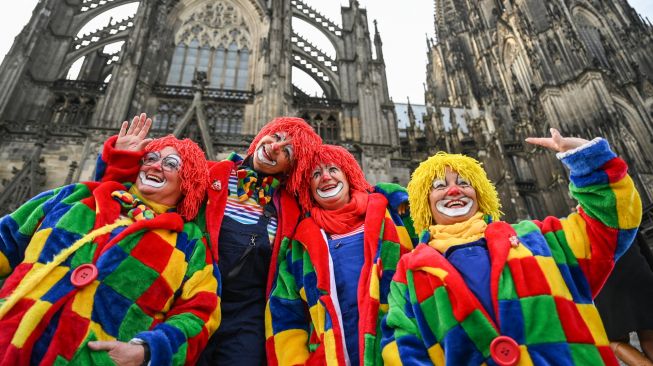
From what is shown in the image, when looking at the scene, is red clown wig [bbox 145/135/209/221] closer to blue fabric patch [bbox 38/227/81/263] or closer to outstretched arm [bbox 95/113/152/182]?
outstretched arm [bbox 95/113/152/182]

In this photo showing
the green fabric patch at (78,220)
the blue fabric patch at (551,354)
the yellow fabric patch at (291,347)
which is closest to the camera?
the blue fabric patch at (551,354)

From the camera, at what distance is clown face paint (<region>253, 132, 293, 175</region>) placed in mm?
2520

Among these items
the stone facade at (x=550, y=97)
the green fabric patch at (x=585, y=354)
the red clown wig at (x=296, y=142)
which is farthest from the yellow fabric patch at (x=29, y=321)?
the stone facade at (x=550, y=97)

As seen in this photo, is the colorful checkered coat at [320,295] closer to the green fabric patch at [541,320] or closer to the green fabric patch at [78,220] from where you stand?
the green fabric patch at [541,320]

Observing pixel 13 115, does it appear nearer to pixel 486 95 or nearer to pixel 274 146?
pixel 274 146

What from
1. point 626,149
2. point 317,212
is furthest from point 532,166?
point 317,212

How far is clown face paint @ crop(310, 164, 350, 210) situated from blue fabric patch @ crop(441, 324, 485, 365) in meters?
1.14

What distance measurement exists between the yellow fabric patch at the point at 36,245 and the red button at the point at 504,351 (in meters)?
2.10

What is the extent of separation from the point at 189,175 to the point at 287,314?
1103mm

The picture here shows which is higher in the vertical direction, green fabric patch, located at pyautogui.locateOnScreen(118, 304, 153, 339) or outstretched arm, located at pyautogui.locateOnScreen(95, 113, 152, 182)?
outstretched arm, located at pyautogui.locateOnScreen(95, 113, 152, 182)

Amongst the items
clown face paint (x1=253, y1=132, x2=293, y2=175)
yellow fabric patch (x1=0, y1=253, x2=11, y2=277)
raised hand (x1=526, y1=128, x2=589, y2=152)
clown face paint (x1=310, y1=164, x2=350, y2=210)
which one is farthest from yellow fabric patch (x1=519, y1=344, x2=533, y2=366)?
yellow fabric patch (x1=0, y1=253, x2=11, y2=277)

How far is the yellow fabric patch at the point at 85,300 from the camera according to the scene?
1.50 m

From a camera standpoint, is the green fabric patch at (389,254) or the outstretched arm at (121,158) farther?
the outstretched arm at (121,158)

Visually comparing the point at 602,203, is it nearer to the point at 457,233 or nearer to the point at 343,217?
the point at 457,233
